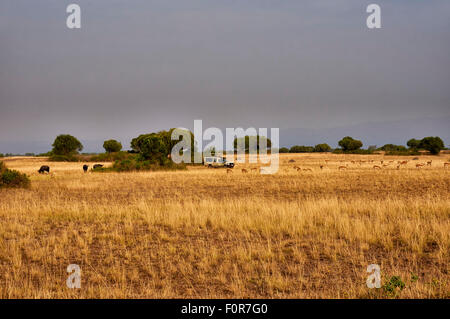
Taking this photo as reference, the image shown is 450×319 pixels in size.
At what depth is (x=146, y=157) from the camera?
46.1m

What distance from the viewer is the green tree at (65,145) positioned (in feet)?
310

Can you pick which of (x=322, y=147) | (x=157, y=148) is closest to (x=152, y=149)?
(x=157, y=148)

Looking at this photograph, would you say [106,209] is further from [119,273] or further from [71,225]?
[119,273]

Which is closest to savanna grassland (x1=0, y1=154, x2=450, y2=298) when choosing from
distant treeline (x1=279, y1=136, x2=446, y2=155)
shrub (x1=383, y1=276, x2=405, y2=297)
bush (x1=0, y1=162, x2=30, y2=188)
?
shrub (x1=383, y1=276, x2=405, y2=297)

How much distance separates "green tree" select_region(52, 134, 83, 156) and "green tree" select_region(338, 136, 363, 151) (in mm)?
85369

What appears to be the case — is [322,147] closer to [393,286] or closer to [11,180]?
[11,180]

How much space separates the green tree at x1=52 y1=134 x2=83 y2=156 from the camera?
94.4 meters

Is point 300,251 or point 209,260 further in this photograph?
point 300,251

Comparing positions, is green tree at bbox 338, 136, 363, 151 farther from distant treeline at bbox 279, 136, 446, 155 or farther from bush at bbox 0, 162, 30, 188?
bush at bbox 0, 162, 30, 188

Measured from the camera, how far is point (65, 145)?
313 ft

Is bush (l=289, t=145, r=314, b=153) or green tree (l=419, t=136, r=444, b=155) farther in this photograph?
bush (l=289, t=145, r=314, b=153)

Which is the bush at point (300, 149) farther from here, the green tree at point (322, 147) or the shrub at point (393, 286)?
the shrub at point (393, 286)
